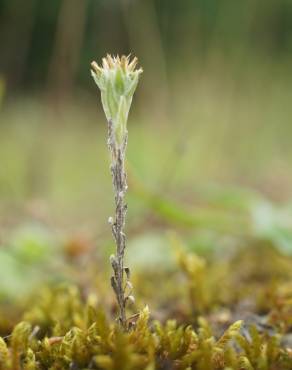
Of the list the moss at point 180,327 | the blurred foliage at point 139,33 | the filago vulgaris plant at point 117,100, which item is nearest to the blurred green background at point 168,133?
the blurred foliage at point 139,33

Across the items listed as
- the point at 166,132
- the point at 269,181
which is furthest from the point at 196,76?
the point at 269,181

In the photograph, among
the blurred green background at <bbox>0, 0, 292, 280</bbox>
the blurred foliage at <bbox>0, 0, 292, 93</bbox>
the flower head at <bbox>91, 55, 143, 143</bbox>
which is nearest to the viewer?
the flower head at <bbox>91, 55, 143, 143</bbox>

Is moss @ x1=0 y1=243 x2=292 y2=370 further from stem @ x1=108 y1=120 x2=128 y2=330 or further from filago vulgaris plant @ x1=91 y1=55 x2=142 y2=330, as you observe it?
filago vulgaris plant @ x1=91 y1=55 x2=142 y2=330

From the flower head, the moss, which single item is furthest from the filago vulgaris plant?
the moss

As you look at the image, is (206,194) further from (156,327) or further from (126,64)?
(126,64)

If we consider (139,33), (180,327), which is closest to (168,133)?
(139,33)

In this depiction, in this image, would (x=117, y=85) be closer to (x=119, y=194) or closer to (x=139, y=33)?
(x=119, y=194)
